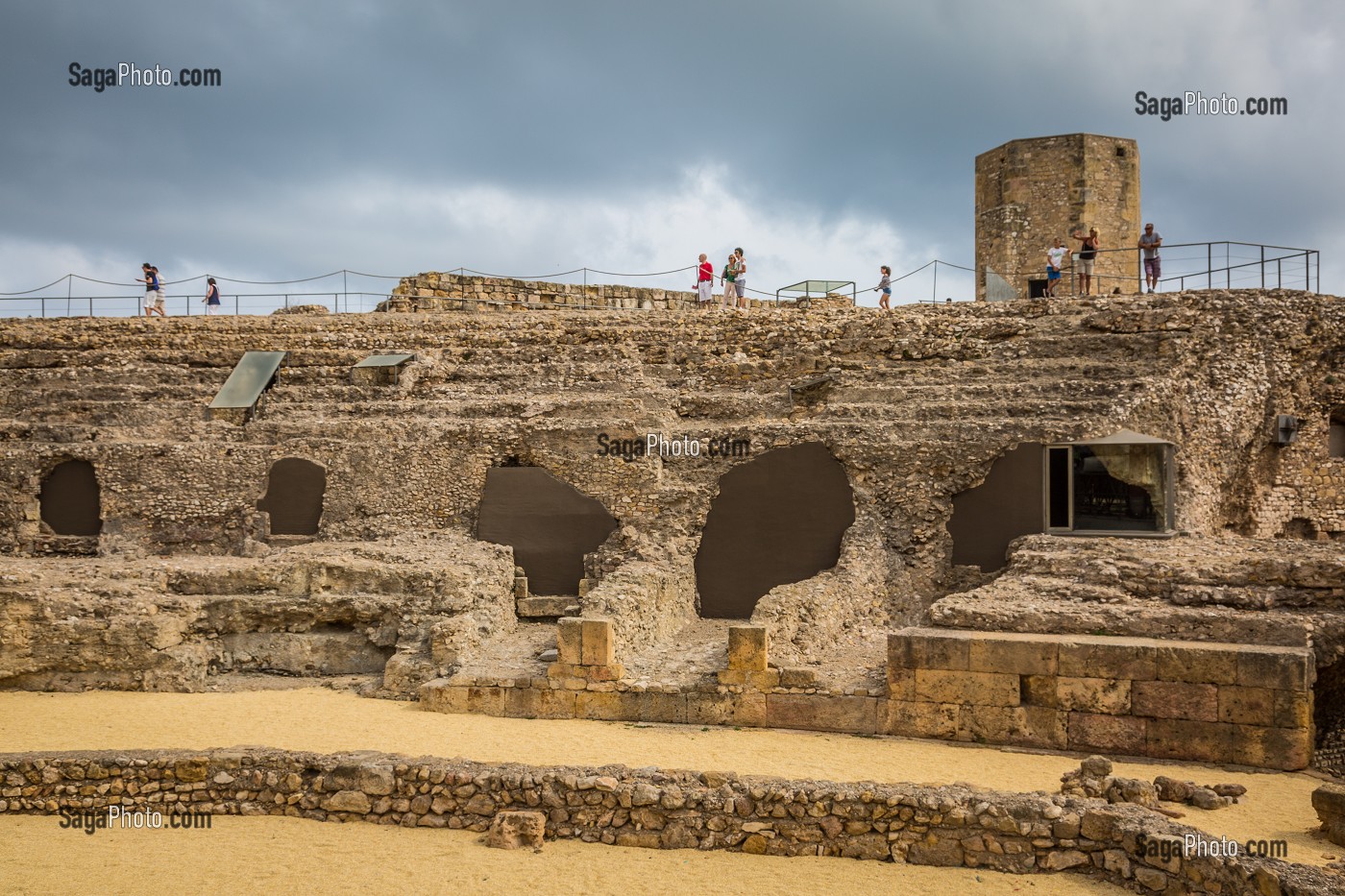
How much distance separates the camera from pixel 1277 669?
9.99 m

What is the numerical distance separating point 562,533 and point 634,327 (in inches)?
291

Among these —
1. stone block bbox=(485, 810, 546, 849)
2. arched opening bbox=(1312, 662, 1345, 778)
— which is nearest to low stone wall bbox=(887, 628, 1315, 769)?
arched opening bbox=(1312, 662, 1345, 778)

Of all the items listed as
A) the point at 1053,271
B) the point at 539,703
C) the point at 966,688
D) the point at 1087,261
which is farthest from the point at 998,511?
the point at 1087,261

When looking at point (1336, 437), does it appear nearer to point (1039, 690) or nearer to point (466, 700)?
point (1039, 690)

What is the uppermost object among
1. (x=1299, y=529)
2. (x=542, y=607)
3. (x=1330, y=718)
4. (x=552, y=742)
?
(x=1299, y=529)

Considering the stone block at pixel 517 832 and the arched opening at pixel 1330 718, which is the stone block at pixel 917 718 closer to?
the arched opening at pixel 1330 718

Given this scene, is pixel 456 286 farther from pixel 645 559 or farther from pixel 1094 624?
pixel 1094 624

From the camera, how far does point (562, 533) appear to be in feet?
55.5

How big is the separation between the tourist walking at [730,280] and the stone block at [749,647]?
15456 mm

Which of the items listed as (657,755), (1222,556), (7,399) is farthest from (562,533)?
(7,399)

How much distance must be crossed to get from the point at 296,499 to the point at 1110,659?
527 inches

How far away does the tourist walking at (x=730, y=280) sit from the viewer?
85.8ft

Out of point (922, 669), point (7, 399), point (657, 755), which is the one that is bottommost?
point (657, 755)

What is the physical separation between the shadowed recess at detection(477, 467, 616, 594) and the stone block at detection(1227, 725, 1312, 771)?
9382mm
